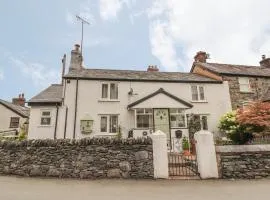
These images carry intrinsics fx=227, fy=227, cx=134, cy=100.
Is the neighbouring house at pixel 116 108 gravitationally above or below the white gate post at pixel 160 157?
above

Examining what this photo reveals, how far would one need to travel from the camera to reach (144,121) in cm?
1948

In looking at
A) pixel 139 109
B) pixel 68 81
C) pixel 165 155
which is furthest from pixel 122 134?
pixel 165 155

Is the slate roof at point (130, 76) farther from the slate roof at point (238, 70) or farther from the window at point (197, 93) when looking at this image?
the slate roof at point (238, 70)

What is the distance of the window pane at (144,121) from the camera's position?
1936cm

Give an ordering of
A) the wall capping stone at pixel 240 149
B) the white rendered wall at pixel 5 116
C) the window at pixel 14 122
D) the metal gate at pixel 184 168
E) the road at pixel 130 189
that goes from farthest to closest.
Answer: the window at pixel 14 122, the white rendered wall at pixel 5 116, the metal gate at pixel 184 168, the wall capping stone at pixel 240 149, the road at pixel 130 189

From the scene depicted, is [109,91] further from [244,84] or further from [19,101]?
[19,101]

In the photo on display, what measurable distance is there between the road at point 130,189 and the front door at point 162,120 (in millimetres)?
9777

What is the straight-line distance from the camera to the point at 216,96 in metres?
22.0

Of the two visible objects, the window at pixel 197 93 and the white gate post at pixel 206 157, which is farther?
the window at pixel 197 93

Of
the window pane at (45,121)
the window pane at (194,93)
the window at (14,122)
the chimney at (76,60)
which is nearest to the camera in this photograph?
the window pane at (45,121)

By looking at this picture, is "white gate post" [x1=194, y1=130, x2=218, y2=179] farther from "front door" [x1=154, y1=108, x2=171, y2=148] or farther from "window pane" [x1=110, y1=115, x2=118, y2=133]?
"window pane" [x1=110, y1=115, x2=118, y2=133]

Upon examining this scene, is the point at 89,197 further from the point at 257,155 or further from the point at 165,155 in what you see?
the point at 257,155

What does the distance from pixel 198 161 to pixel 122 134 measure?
32.4 ft

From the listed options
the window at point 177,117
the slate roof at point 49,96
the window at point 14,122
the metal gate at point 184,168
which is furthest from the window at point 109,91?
the window at point 14,122
